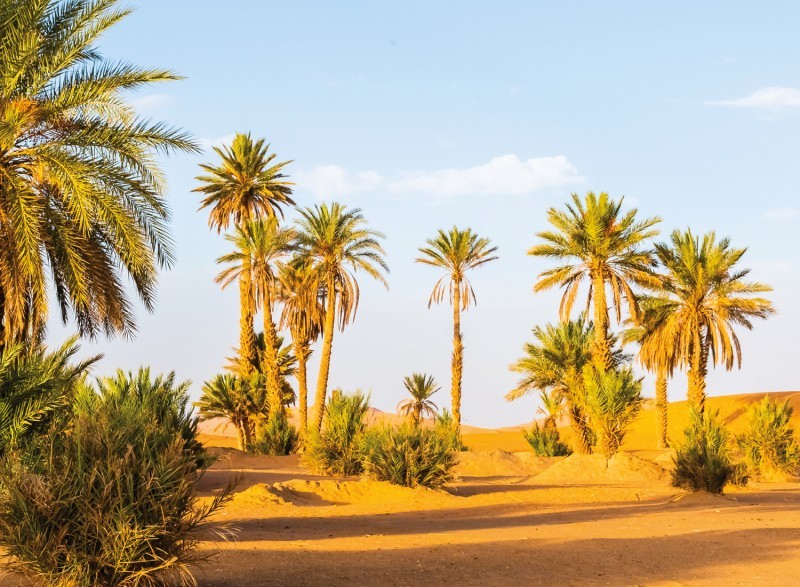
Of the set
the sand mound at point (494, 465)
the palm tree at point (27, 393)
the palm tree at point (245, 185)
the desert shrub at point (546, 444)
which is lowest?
the sand mound at point (494, 465)

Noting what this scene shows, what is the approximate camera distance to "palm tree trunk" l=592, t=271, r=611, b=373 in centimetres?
3747

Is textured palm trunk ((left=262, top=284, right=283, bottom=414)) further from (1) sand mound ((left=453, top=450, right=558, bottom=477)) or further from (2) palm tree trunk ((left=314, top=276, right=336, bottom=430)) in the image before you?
(1) sand mound ((left=453, top=450, right=558, bottom=477))

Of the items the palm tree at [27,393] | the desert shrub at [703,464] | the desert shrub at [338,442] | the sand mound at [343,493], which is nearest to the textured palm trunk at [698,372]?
the desert shrub at [703,464]

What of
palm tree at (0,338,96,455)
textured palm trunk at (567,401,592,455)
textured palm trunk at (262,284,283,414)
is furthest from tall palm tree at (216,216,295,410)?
palm tree at (0,338,96,455)

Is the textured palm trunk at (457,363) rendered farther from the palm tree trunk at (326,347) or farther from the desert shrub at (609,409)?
the desert shrub at (609,409)

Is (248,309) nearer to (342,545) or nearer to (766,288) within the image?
(766,288)

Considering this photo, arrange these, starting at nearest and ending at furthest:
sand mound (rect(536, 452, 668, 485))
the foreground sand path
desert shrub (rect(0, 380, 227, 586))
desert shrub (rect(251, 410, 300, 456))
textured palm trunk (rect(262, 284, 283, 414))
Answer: desert shrub (rect(0, 380, 227, 586)), the foreground sand path, sand mound (rect(536, 452, 668, 485)), desert shrub (rect(251, 410, 300, 456)), textured palm trunk (rect(262, 284, 283, 414))

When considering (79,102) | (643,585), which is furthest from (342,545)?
(79,102)

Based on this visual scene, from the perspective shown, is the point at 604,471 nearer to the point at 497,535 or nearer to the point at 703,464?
the point at 703,464

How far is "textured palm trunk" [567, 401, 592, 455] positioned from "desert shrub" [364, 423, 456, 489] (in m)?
19.2

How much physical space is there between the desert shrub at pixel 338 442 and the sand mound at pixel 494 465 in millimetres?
7986

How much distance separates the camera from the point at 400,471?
20.2 meters

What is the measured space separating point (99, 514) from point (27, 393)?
378 cm

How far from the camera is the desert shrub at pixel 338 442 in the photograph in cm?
2494
